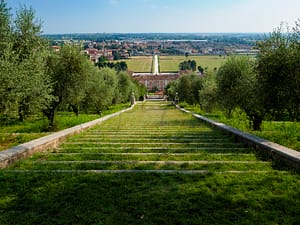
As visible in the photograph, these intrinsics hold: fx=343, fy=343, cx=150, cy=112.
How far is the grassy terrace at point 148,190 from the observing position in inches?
158

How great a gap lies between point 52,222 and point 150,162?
10.1ft

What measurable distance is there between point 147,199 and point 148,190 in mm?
328

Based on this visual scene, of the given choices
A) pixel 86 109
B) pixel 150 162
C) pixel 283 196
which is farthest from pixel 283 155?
pixel 86 109

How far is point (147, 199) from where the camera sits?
14.9ft

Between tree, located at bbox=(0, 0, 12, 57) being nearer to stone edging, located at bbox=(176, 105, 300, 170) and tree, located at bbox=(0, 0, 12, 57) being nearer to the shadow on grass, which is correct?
the shadow on grass

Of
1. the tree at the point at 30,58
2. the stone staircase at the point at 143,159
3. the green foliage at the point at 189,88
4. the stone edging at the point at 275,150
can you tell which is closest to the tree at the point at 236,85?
the stone edging at the point at 275,150

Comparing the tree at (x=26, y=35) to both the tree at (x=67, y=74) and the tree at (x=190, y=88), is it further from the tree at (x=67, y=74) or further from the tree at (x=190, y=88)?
the tree at (x=190, y=88)

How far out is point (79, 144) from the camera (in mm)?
9352

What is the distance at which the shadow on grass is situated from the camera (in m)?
3.97

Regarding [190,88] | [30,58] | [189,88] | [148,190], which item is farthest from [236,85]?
[189,88]

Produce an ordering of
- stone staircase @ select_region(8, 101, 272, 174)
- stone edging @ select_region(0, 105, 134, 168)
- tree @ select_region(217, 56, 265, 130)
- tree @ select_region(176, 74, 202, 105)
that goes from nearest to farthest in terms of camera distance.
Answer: stone staircase @ select_region(8, 101, 272, 174) < stone edging @ select_region(0, 105, 134, 168) < tree @ select_region(217, 56, 265, 130) < tree @ select_region(176, 74, 202, 105)

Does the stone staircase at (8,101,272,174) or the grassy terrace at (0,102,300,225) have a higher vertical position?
the grassy terrace at (0,102,300,225)

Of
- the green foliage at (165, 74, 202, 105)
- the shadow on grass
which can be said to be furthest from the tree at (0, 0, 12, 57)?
the green foliage at (165, 74, 202, 105)

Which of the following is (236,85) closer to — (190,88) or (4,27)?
(4,27)
